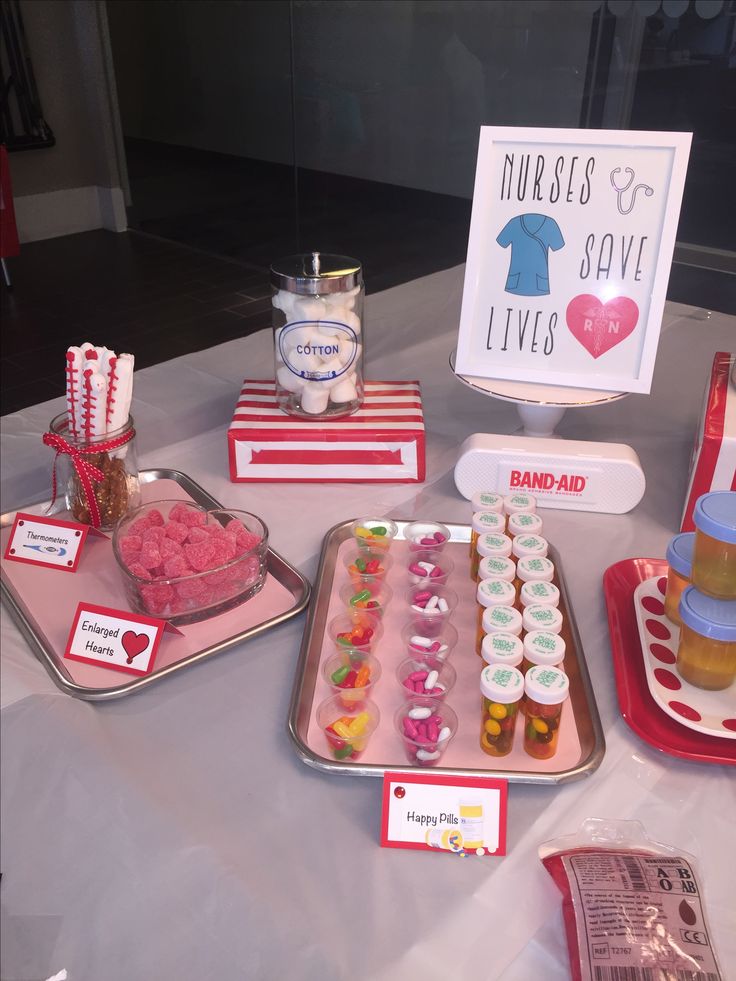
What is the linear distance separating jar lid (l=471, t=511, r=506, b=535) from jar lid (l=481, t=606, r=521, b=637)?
17 centimetres

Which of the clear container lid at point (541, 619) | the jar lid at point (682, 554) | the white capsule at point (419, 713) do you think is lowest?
the white capsule at point (419, 713)

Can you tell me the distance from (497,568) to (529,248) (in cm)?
55

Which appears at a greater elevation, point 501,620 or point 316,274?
point 316,274

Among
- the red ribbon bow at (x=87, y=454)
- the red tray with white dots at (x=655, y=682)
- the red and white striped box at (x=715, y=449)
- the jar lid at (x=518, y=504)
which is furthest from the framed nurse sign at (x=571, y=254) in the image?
the red ribbon bow at (x=87, y=454)

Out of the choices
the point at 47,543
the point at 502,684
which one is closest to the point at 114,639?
the point at 47,543

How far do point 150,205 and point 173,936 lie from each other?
523 cm

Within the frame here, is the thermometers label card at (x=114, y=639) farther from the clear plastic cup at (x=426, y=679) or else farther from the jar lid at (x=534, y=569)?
the jar lid at (x=534, y=569)

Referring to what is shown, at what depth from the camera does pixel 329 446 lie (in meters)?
1.31

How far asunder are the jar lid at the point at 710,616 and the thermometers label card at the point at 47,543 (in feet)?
2.61

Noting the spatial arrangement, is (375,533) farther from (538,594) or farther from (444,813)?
(444,813)

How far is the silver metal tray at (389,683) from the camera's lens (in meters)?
0.80

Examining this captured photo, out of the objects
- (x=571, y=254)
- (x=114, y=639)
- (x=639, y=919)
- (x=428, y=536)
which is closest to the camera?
(x=639, y=919)

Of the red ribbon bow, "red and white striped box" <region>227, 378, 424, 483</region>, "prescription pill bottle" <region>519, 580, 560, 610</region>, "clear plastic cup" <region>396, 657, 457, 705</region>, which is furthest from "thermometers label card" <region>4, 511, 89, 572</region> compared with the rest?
"prescription pill bottle" <region>519, 580, 560, 610</region>

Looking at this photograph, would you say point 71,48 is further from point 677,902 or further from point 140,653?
point 677,902
